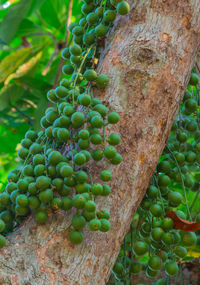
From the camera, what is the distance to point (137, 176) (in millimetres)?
1203

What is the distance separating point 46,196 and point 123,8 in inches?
28.2

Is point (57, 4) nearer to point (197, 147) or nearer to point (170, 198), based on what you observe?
point (197, 147)

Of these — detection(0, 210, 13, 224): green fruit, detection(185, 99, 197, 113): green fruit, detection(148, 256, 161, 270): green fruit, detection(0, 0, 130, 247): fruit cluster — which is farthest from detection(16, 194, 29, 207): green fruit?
detection(185, 99, 197, 113): green fruit

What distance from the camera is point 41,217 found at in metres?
1.06

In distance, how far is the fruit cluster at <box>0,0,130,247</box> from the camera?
1.06 m

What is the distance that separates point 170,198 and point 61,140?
1.71ft

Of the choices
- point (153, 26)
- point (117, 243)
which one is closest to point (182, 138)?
point (153, 26)

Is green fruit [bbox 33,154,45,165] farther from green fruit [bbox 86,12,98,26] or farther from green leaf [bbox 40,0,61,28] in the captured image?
green leaf [bbox 40,0,61,28]

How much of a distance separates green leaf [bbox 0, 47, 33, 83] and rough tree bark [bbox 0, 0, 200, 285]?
134 centimetres

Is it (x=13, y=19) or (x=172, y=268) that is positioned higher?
(x=13, y=19)

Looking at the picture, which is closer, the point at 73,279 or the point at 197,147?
the point at 73,279

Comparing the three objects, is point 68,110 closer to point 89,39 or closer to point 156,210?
point 89,39

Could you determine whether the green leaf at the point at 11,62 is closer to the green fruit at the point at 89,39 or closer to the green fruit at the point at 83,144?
the green fruit at the point at 89,39

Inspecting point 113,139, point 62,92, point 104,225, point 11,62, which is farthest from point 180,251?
point 11,62
